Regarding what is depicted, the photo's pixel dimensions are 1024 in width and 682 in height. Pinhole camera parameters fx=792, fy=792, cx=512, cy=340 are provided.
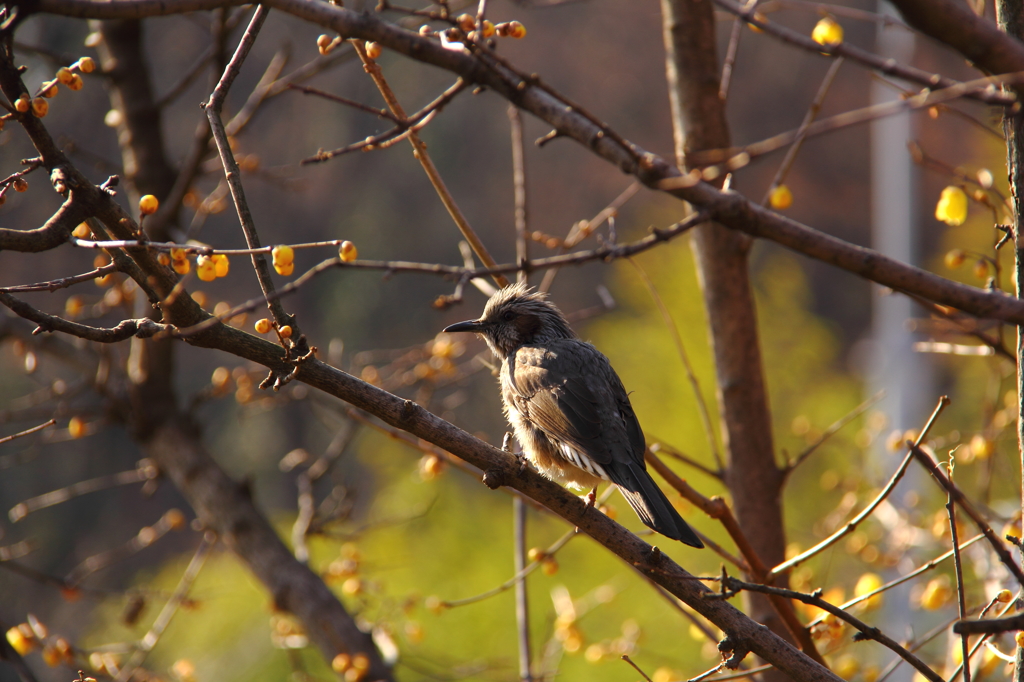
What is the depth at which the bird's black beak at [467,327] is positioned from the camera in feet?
9.87

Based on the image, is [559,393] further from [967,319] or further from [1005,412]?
[1005,412]

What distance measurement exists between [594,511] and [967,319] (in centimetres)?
144

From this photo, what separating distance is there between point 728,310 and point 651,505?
0.89 meters

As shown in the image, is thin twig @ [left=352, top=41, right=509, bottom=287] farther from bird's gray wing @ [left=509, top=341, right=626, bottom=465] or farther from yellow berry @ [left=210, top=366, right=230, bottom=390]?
yellow berry @ [left=210, top=366, right=230, bottom=390]

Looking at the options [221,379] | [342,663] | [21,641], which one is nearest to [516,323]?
[221,379]

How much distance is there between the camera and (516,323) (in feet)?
10.6

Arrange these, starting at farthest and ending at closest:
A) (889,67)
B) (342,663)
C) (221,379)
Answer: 1. (221,379)
2. (342,663)
3. (889,67)

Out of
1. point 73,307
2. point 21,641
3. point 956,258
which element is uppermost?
point 73,307

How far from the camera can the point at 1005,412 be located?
9.80 ft

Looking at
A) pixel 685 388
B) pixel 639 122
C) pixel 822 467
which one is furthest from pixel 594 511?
pixel 639 122

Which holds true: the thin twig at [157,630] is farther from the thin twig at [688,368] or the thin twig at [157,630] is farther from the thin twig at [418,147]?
the thin twig at [688,368]

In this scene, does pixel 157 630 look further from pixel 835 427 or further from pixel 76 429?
pixel 835 427

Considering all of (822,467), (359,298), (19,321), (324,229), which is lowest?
(19,321)

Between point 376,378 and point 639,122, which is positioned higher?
point 639,122
